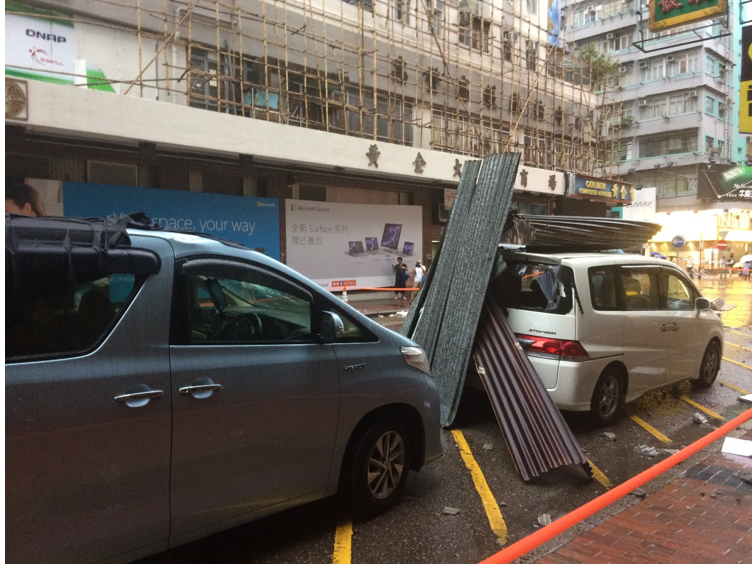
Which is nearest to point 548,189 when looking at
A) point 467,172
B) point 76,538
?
point 467,172

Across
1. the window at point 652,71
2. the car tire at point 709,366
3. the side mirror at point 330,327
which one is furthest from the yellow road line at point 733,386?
the window at point 652,71

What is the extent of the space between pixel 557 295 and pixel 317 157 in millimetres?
12413

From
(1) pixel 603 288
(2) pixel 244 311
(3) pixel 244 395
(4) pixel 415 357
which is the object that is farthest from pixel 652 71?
(3) pixel 244 395

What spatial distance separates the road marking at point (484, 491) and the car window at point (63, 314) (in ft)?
8.87

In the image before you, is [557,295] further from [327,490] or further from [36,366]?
[36,366]

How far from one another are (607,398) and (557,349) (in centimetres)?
97

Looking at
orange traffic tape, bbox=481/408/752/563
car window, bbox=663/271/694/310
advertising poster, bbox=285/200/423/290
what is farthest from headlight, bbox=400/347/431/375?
advertising poster, bbox=285/200/423/290

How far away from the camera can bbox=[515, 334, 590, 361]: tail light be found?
544cm

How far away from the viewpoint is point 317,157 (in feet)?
55.6

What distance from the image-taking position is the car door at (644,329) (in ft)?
19.7

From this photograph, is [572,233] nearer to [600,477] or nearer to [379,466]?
[600,477]

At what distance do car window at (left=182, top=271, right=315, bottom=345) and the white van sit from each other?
284cm

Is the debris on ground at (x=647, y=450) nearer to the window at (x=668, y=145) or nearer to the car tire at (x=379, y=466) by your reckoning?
the car tire at (x=379, y=466)

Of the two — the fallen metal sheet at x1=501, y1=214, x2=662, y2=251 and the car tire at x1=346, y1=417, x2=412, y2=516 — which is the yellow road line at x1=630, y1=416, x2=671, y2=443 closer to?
the fallen metal sheet at x1=501, y1=214, x2=662, y2=251
